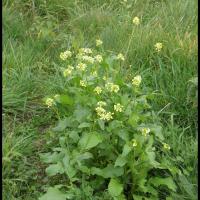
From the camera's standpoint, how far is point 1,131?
9.96 feet

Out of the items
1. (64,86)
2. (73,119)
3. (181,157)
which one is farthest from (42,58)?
(181,157)

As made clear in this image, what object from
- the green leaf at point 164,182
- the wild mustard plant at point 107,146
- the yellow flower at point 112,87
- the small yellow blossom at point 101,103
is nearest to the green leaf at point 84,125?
the wild mustard plant at point 107,146

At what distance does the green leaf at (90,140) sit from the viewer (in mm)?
2637

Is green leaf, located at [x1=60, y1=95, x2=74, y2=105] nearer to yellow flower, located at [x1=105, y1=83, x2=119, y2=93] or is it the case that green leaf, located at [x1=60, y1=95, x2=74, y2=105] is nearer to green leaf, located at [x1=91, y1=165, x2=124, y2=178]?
yellow flower, located at [x1=105, y1=83, x2=119, y2=93]

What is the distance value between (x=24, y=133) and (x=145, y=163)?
36.5 inches

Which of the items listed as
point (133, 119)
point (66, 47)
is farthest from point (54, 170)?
point (66, 47)

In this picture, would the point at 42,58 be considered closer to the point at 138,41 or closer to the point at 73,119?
the point at 138,41

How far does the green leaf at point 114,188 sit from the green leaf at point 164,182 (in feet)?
0.66

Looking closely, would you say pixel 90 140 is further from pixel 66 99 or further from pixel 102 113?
pixel 66 99

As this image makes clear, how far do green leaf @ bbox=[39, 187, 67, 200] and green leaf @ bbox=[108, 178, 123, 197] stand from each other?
0.80 ft

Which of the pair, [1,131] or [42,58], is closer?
[1,131]

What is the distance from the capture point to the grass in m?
3.02

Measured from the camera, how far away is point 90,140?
265 centimetres

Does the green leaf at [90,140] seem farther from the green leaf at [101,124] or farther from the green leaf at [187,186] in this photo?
the green leaf at [187,186]
